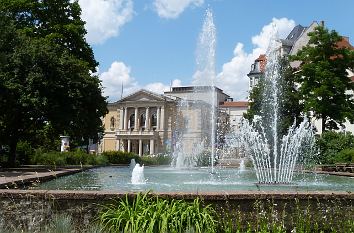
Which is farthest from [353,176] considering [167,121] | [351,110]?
[167,121]

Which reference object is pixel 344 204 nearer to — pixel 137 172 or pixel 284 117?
pixel 137 172

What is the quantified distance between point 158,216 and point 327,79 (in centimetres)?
3345

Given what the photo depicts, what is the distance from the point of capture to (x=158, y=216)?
253 inches

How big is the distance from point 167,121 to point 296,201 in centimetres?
10210

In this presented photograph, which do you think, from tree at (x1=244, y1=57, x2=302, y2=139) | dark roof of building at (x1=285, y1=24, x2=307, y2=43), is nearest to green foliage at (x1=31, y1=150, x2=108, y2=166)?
tree at (x1=244, y1=57, x2=302, y2=139)

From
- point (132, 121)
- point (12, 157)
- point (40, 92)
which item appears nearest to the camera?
point (40, 92)

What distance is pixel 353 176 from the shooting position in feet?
66.6

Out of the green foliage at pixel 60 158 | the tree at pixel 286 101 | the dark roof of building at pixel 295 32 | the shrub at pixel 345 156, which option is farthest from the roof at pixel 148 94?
the shrub at pixel 345 156

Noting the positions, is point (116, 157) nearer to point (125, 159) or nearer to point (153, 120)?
point (125, 159)

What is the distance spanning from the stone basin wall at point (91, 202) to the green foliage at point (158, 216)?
259 millimetres

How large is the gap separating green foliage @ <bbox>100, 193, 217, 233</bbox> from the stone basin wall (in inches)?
10.2

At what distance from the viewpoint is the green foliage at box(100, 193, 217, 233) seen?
630cm

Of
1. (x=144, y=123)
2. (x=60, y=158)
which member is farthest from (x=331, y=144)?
(x=144, y=123)

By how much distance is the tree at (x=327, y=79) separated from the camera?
122 feet
